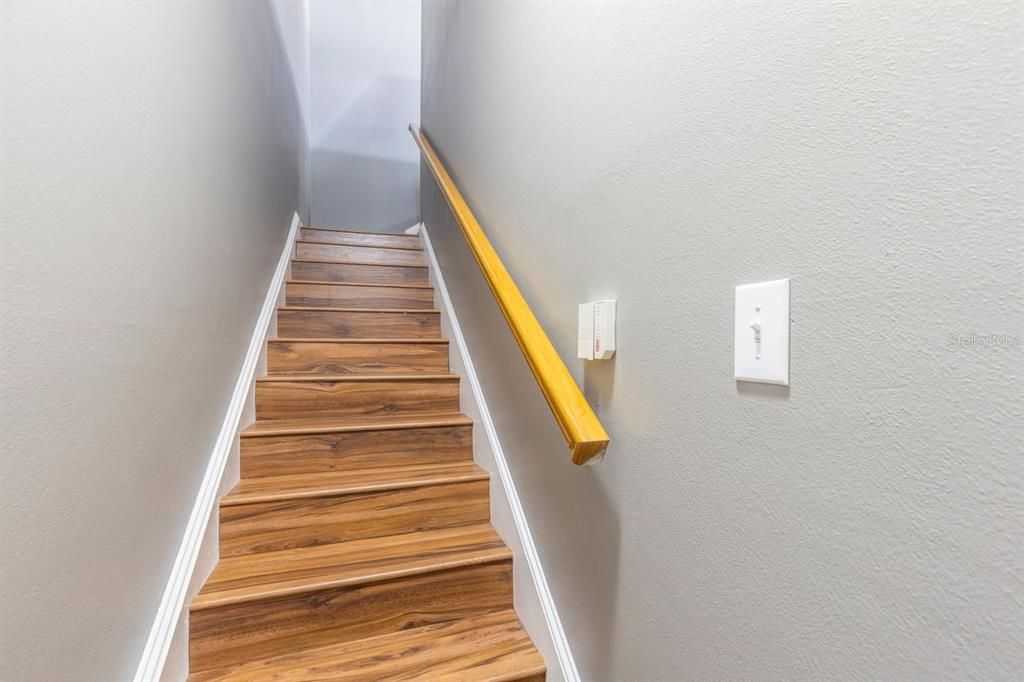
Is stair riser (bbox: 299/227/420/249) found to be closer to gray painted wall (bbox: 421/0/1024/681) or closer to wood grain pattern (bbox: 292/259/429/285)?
wood grain pattern (bbox: 292/259/429/285)

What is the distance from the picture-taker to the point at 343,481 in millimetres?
1508

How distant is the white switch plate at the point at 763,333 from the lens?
561 millimetres

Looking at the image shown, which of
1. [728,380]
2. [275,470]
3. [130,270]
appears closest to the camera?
[728,380]

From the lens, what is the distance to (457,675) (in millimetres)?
1104

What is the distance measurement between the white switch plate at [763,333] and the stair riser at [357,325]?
190cm

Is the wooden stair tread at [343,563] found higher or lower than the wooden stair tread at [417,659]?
higher

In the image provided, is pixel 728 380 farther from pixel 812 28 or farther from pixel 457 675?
pixel 457 675

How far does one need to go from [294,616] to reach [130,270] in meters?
0.86

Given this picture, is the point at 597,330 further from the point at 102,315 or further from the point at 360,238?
the point at 360,238

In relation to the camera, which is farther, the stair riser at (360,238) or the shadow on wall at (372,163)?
the shadow on wall at (372,163)

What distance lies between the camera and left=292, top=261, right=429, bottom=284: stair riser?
8.94 ft

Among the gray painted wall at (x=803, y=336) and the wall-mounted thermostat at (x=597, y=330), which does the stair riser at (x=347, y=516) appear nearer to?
the gray painted wall at (x=803, y=336)

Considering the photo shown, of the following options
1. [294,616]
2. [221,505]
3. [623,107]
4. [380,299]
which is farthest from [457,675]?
[380,299]

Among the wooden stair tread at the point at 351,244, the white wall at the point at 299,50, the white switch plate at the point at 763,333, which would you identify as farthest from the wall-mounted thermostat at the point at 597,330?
the white wall at the point at 299,50
